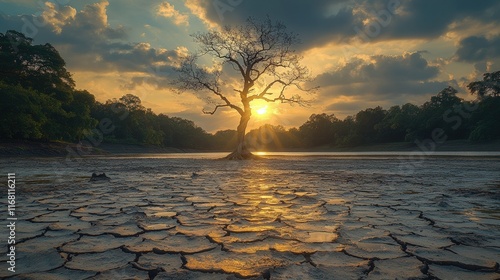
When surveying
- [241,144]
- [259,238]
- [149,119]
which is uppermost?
[149,119]

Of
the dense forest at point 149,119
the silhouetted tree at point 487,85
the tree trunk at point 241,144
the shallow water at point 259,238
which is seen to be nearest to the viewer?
the shallow water at point 259,238

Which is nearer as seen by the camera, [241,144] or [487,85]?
[241,144]

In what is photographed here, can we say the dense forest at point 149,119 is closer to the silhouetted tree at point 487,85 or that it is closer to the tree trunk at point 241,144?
the silhouetted tree at point 487,85

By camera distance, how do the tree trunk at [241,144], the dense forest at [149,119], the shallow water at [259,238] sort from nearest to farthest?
the shallow water at [259,238] → the tree trunk at [241,144] → the dense forest at [149,119]

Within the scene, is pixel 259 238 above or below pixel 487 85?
below

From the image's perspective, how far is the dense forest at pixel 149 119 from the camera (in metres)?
23.9

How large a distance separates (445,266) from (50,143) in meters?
30.6

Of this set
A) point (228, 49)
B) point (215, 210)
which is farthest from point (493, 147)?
point (215, 210)

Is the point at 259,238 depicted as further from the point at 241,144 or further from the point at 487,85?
the point at 487,85

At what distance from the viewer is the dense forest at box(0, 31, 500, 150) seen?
78.5 ft

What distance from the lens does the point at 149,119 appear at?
6375 cm

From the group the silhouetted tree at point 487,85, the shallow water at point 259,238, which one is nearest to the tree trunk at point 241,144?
the shallow water at point 259,238

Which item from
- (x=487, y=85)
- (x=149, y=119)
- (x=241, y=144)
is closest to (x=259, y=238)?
(x=241, y=144)

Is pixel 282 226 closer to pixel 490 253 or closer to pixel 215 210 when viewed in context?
pixel 215 210
